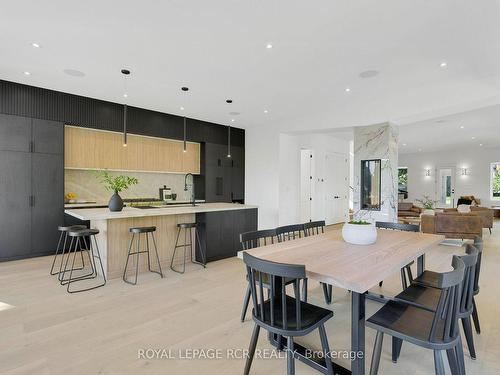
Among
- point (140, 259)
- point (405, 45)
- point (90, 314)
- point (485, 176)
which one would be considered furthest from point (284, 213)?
point (485, 176)

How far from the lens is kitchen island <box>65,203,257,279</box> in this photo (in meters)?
3.84

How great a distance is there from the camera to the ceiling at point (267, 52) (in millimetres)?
2762

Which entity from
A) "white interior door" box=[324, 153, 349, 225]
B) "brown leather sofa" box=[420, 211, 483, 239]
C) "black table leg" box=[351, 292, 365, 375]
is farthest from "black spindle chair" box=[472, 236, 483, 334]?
"white interior door" box=[324, 153, 349, 225]

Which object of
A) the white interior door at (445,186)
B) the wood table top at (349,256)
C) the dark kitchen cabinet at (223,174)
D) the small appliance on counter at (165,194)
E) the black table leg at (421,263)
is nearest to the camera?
the wood table top at (349,256)

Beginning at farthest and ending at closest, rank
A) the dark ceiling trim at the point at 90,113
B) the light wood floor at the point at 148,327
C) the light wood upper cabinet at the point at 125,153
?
1. the light wood upper cabinet at the point at 125,153
2. the dark ceiling trim at the point at 90,113
3. the light wood floor at the point at 148,327

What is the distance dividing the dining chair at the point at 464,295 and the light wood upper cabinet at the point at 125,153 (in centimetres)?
567

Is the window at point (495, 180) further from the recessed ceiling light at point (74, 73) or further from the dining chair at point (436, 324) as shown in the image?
the recessed ceiling light at point (74, 73)

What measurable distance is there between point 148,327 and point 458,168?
14.1 m

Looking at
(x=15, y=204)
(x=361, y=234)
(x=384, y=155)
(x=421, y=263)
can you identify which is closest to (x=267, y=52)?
(x=361, y=234)

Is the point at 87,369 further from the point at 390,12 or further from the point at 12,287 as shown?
the point at 390,12

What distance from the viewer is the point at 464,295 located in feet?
5.97

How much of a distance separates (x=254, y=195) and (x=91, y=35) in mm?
5467

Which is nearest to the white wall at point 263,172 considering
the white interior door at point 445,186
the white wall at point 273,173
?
the white wall at point 273,173

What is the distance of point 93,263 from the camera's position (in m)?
4.14
